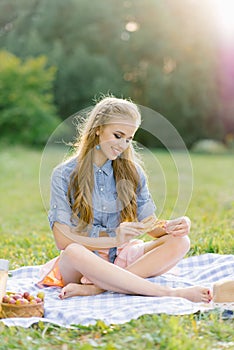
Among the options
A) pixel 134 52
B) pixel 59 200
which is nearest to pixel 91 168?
pixel 59 200

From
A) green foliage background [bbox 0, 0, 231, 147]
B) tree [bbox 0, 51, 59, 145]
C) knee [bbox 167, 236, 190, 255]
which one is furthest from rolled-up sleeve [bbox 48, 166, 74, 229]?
green foliage background [bbox 0, 0, 231, 147]

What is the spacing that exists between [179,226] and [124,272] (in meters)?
0.29

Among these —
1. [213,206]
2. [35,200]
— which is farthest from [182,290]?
A: [35,200]

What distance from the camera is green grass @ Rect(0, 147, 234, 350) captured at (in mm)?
1880

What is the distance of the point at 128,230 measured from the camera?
2404mm

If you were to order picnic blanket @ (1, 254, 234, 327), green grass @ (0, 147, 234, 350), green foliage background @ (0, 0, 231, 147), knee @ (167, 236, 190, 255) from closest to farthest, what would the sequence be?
1. green grass @ (0, 147, 234, 350)
2. picnic blanket @ (1, 254, 234, 327)
3. knee @ (167, 236, 190, 255)
4. green foliage background @ (0, 0, 231, 147)

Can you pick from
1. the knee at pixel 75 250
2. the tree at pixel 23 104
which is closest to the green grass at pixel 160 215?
the knee at pixel 75 250

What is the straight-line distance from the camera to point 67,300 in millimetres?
2375

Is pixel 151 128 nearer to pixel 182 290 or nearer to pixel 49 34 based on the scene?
pixel 182 290

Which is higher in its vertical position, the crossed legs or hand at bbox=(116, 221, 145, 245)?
hand at bbox=(116, 221, 145, 245)

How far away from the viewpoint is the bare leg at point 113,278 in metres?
2.33

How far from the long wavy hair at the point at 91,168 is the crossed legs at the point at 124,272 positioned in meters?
0.14

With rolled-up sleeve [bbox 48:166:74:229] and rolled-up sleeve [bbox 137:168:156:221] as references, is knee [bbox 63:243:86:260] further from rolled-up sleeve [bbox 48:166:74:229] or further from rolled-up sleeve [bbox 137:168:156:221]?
rolled-up sleeve [bbox 137:168:156:221]

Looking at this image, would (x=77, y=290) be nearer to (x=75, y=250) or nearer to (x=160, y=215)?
(x=75, y=250)
